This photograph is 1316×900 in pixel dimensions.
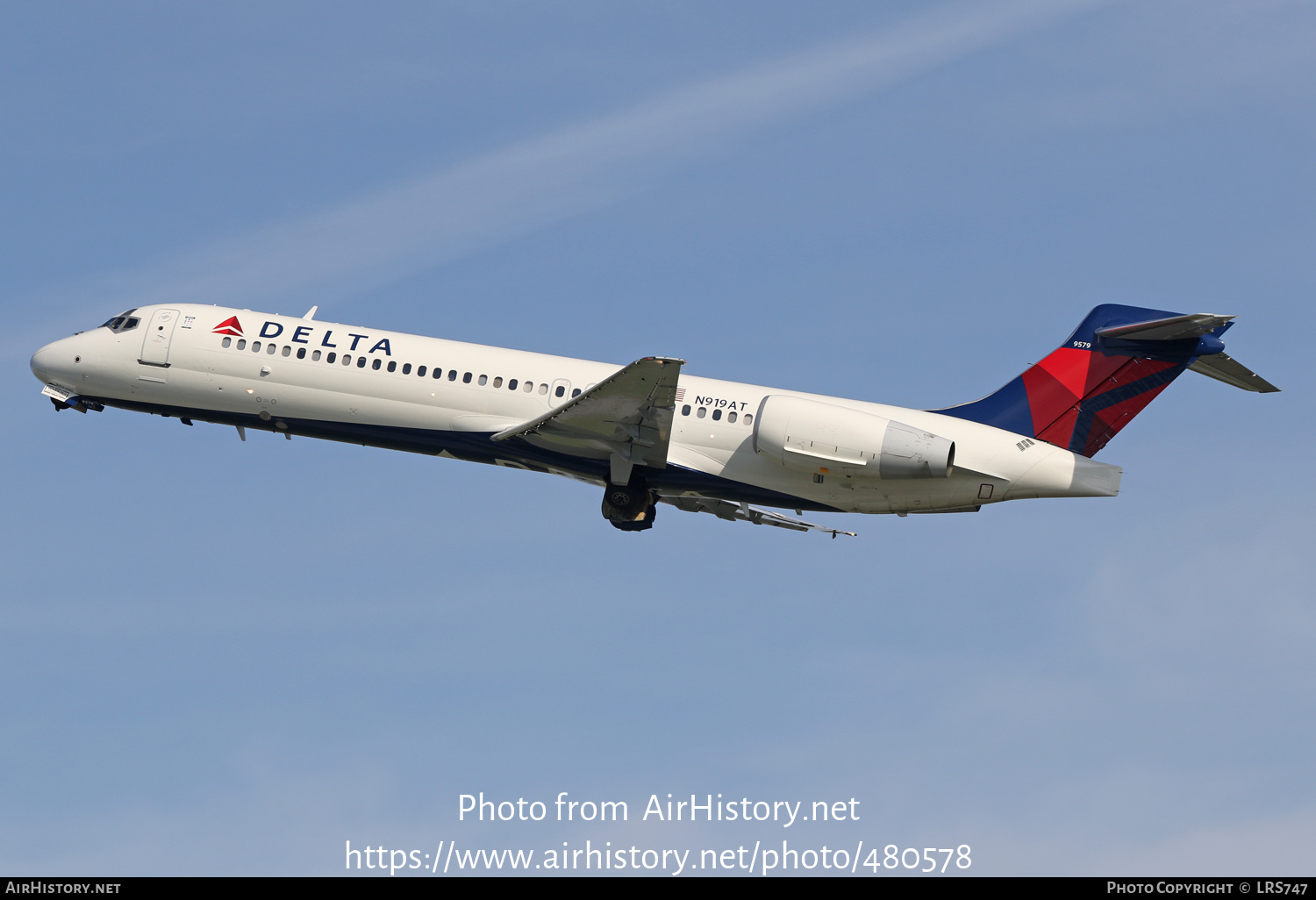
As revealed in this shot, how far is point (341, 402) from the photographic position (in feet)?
102

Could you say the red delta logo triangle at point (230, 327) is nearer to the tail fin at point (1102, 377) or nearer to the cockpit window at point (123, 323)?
the cockpit window at point (123, 323)

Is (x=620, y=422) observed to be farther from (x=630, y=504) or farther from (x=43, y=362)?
(x=43, y=362)

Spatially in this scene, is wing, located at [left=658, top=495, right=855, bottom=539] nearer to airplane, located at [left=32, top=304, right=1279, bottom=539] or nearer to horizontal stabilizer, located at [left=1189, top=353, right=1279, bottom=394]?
airplane, located at [left=32, top=304, right=1279, bottom=539]

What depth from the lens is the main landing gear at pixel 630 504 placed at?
100 ft

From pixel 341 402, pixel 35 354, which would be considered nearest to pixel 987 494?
pixel 341 402

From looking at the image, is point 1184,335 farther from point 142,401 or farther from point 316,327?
point 142,401

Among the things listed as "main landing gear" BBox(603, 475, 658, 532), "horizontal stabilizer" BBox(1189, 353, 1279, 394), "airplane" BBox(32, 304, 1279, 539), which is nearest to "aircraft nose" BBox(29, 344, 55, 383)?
"airplane" BBox(32, 304, 1279, 539)

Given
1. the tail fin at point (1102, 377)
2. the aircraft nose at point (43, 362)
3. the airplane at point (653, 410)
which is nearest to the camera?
the airplane at point (653, 410)

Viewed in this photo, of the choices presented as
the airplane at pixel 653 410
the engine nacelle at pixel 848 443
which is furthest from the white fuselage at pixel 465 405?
the engine nacelle at pixel 848 443

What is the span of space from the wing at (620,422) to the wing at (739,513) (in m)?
2.97

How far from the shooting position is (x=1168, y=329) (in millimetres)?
28875

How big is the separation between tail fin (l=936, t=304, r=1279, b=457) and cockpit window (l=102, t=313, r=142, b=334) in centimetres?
1885

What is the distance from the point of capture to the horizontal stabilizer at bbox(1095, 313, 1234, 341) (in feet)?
91.5

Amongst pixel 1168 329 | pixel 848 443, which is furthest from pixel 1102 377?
pixel 848 443
